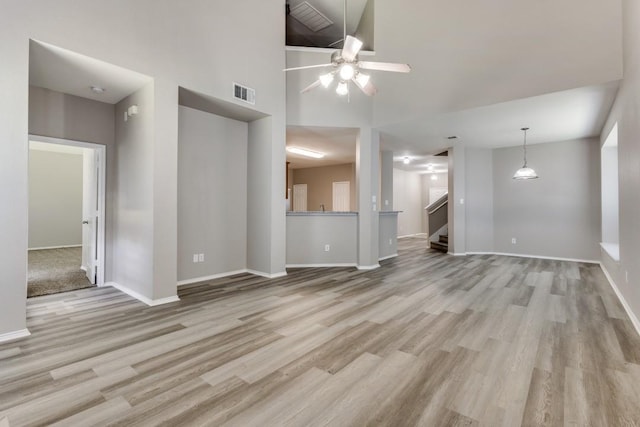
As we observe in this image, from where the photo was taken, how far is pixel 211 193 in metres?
4.91

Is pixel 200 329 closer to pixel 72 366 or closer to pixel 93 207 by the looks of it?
pixel 72 366

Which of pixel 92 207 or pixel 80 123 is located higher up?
pixel 80 123

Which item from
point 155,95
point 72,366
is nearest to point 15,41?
point 155,95

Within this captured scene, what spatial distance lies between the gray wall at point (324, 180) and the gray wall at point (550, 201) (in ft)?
13.7

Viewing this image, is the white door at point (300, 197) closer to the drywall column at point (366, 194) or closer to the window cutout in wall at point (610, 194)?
the drywall column at point (366, 194)

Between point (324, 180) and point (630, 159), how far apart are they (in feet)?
29.4

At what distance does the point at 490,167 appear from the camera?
7.66m

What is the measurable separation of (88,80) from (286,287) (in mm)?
3601

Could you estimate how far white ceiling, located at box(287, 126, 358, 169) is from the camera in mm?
5931

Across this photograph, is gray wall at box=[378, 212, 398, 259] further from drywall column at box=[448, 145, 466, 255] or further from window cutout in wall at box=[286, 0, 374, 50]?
window cutout in wall at box=[286, 0, 374, 50]

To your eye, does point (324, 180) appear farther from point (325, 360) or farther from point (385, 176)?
point (325, 360)

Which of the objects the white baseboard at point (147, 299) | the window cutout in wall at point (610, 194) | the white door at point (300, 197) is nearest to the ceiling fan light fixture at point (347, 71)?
the white baseboard at point (147, 299)

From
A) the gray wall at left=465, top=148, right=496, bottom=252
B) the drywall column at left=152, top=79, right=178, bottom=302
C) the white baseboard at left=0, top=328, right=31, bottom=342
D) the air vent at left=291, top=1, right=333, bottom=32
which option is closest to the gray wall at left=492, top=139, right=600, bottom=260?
the gray wall at left=465, top=148, right=496, bottom=252

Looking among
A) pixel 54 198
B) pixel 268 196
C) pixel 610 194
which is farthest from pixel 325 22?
pixel 54 198
